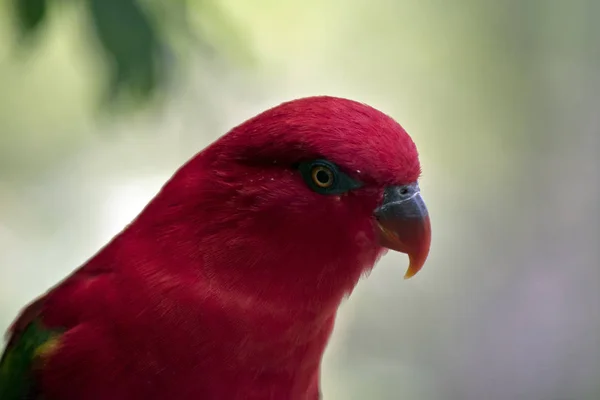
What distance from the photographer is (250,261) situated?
0.58 meters

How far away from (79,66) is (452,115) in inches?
27.4

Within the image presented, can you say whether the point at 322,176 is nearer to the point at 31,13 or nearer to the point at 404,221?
the point at 404,221

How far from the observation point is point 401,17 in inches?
49.1

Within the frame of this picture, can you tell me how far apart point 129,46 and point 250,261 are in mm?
280

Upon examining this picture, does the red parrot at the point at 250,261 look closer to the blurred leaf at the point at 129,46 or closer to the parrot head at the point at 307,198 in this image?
the parrot head at the point at 307,198

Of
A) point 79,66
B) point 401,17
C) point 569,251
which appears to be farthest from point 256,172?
point 569,251

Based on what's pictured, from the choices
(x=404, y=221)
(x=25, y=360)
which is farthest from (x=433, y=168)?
(x=25, y=360)

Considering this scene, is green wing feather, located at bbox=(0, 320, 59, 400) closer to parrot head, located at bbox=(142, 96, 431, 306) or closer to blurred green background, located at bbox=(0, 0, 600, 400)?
parrot head, located at bbox=(142, 96, 431, 306)

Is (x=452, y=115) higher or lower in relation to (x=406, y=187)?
higher

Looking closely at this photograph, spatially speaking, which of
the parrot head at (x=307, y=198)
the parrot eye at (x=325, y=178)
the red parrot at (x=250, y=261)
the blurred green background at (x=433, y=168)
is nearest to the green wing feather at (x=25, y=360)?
the red parrot at (x=250, y=261)

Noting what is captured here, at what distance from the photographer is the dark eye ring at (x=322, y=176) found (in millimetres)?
546

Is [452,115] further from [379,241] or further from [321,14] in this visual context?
[379,241]

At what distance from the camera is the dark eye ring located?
1.79 ft

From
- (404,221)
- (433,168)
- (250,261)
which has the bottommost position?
(250,261)
